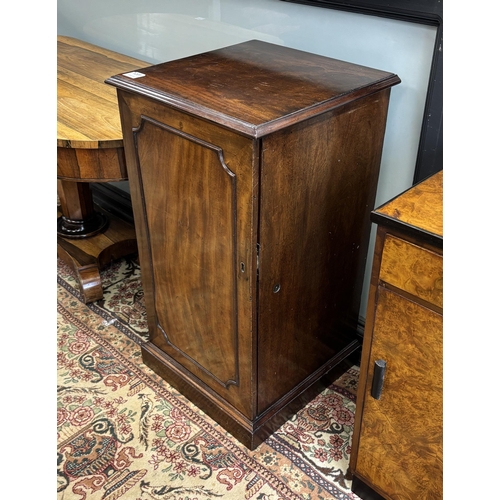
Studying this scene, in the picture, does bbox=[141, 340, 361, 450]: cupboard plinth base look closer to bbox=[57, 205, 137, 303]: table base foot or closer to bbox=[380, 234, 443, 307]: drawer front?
bbox=[57, 205, 137, 303]: table base foot

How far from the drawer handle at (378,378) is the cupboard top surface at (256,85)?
18.3 inches

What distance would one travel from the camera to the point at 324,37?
1.33 metres

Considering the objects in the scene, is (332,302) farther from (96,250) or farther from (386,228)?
(96,250)

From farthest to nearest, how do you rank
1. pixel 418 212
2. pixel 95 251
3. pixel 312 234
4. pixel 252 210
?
pixel 95 251
pixel 312 234
pixel 252 210
pixel 418 212

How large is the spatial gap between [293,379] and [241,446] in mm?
209

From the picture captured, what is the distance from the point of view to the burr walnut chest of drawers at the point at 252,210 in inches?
39.6

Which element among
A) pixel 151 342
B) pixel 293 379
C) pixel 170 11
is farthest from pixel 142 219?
pixel 170 11

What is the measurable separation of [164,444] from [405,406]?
25.3 inches

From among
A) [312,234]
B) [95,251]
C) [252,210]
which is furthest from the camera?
[95,251]

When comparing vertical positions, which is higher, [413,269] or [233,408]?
[413,269]

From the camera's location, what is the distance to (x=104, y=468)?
1.31m

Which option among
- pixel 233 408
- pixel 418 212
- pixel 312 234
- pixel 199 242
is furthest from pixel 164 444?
pixel 418 212

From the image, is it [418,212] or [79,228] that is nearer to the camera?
[418,212]

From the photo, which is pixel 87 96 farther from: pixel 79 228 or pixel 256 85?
pixel 256 85
